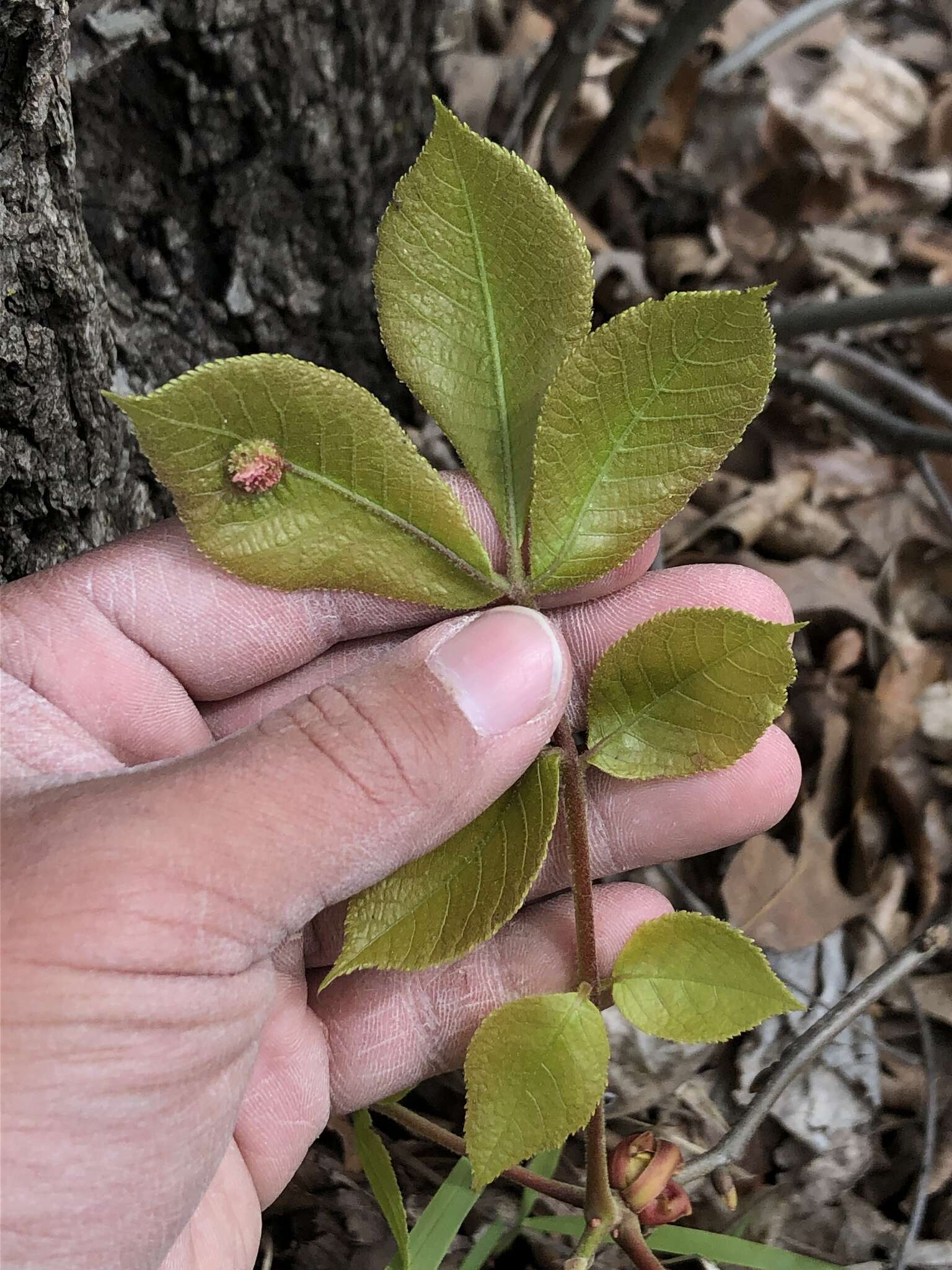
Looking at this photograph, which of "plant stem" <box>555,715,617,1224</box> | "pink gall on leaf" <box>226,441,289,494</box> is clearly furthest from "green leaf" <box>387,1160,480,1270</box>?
"pink gall on leaf" <box>226,441,289,494</box>

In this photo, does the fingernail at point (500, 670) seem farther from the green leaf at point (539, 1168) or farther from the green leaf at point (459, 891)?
the green leaf at point (539, 1168)

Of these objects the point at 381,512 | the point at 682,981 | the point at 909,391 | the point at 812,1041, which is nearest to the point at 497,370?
the point at 381,512

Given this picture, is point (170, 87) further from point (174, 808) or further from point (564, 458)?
point (174, 808)

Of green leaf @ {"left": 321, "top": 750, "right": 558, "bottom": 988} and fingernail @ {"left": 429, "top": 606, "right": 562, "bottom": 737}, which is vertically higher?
fingernail @ {"left": 429, "top": 606, "right": 562, "bottom": 737}

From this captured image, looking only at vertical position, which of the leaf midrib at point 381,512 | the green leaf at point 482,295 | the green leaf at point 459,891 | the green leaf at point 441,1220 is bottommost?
the green leaf at point 441,1220

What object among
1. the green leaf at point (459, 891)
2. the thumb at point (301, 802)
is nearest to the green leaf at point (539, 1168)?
the green leaf at point (459, 891)

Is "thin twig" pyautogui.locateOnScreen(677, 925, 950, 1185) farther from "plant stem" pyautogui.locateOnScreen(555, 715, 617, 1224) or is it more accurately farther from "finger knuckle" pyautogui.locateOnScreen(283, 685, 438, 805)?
"finger knuckle" pyautogui.locateOnScreen(283, 685, 438, 805)
